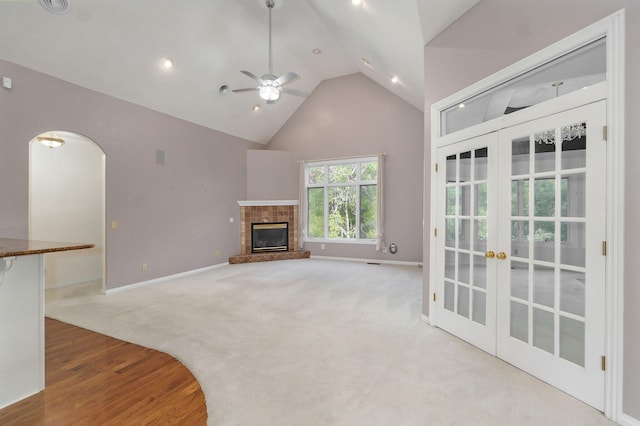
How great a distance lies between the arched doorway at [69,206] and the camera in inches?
191

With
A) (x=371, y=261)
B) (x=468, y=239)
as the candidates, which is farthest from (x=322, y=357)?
(x=371, y=261)

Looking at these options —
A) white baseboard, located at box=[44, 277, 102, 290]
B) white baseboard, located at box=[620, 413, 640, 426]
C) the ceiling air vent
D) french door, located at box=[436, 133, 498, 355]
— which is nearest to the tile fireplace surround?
white baseboard, located at box=[44, 277, 102, 290]

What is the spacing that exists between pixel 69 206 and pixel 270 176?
413 centimetres

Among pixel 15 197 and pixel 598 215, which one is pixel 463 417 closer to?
pixel 598 215

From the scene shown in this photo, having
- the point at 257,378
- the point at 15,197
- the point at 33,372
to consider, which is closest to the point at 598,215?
the point at 257,378

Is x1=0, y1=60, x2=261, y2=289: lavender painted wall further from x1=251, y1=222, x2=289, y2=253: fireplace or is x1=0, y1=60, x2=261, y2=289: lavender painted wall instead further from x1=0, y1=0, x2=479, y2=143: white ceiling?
x1=251, y1=222, x2=289, y2=253: fireplace

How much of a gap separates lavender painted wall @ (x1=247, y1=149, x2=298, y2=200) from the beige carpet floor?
332 centimetres

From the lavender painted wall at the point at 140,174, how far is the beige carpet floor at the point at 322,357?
94 cm

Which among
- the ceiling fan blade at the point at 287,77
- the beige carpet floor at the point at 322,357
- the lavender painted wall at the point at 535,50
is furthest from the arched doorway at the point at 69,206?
the lavender painted wall at the point at 535,50

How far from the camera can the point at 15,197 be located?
359 centimetres

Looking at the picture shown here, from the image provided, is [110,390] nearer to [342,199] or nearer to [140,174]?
[140,174]

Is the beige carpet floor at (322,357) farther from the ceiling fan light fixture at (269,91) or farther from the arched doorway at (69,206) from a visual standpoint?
the ceiling fan light fixture at (269,91)

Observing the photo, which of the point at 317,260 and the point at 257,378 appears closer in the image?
the point at 257,378

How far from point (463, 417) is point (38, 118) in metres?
5.52
